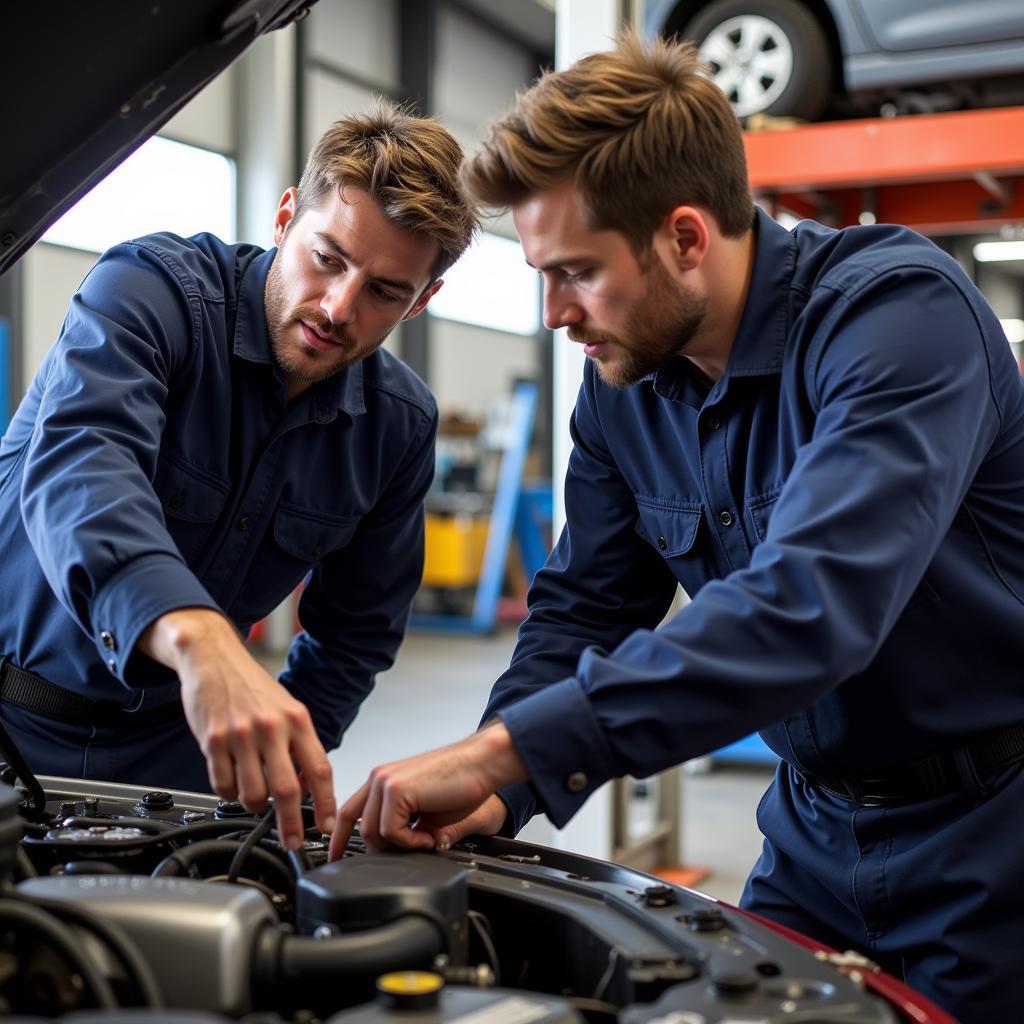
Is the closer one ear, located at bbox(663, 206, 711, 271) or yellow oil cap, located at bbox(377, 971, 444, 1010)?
yellow oil cap, located at bbox(377, 971, 444, 1010)

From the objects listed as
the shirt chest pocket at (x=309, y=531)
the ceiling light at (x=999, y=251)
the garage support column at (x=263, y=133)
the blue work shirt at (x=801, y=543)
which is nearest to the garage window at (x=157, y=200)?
the garage support column at (x=263, y=133)

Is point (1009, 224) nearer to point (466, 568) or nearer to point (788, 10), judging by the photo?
point (788, 10)

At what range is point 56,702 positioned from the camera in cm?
149

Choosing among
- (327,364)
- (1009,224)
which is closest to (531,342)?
(1009,224)

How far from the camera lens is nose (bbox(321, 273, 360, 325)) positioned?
1458 mm

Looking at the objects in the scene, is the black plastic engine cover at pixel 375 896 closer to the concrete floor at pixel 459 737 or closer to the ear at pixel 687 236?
the ear at pixel 687 236

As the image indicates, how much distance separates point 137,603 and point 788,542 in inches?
20.7

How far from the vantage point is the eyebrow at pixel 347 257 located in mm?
1466

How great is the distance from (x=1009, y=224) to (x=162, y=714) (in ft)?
12.0

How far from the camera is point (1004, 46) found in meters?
3.74

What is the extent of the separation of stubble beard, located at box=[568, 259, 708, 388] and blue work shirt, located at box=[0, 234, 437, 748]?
0.45m

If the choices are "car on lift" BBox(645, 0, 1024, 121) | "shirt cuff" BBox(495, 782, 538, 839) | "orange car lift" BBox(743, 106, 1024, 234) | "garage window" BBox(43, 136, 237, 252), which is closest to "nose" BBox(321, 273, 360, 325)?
"shirt cuff" BBox(495, 782, 538, 839)

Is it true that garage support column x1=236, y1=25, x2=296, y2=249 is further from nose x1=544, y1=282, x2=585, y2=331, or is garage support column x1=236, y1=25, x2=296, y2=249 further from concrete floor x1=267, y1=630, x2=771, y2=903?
nose x1=544, y1=282, x2=585, y2=331

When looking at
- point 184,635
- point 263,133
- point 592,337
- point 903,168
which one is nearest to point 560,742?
point 184,635
